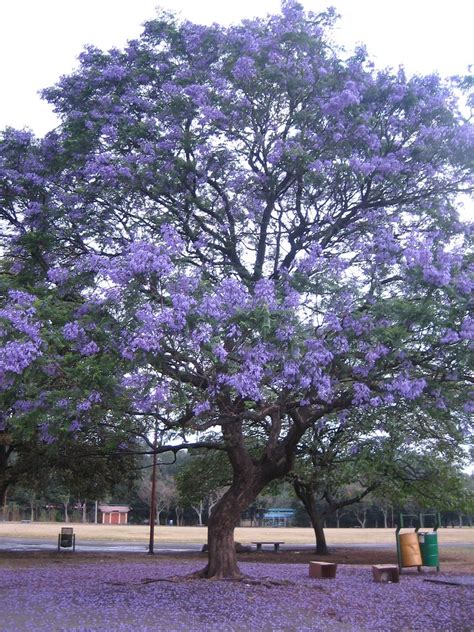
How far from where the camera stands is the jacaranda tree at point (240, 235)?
10266mm

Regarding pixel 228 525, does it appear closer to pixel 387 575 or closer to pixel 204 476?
pixel 387 575

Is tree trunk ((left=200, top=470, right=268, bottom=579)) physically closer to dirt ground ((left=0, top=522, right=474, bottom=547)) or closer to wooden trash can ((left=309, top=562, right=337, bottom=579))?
wooden trash can ((left=309, top=562, right=337, bottom=579))

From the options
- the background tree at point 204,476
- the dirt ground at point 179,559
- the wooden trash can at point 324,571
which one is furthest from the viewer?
the background tree at point 204,476

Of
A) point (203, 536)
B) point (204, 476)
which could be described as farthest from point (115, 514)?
point (204, 476)

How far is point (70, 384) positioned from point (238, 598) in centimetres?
463

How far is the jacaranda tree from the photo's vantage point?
10266 millimetres

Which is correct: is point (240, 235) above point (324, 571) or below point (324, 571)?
above

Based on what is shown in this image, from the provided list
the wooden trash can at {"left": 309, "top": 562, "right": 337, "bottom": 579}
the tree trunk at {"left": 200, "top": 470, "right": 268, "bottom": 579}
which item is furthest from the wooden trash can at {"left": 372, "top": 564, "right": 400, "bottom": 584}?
the tree trunk at {"left": 200, "top": 470, "right": 268, "bottom": 579}

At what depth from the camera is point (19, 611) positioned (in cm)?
1033

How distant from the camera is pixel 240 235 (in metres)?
15.5

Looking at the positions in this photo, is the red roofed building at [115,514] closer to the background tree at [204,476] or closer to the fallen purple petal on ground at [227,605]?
the background tree at [204,476]

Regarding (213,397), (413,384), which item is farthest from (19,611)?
(413,384)

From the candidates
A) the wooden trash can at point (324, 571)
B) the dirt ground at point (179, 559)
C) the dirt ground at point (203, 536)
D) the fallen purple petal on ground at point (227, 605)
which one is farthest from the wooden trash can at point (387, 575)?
the dirt ground at point (203, 536)

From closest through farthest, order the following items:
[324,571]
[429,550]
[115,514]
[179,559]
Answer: [324,571]
[429,550]
[179,559]
[115,514]
